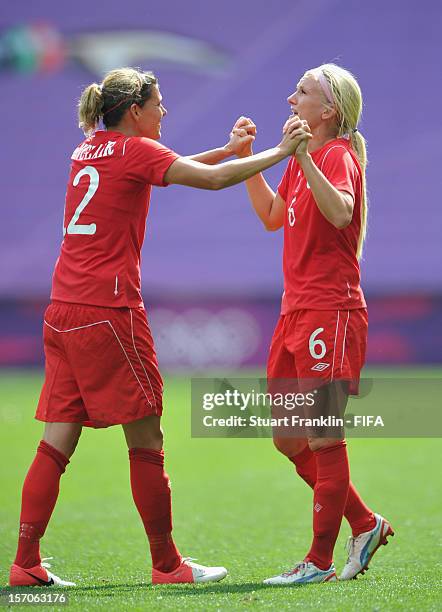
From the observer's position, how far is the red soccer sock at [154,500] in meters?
4.70

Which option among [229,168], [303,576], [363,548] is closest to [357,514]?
[363,548]

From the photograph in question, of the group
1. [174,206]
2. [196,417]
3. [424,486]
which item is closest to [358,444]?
[424,486]

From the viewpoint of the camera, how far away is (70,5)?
20016 millimetres

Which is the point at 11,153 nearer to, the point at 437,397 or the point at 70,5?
the point at 70,5

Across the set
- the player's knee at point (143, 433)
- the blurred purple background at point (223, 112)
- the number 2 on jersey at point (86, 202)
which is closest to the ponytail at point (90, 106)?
the number 2 on jersey at point (86, 202)

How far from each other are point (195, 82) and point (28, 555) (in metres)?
16.7

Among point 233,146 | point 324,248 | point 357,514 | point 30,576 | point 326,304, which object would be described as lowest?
point 30,576

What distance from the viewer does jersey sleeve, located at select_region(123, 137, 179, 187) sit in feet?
14.9

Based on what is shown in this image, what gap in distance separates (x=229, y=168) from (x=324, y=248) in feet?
1.83

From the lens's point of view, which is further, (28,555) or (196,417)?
(196,417)

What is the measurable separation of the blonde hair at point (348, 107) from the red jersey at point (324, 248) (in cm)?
7

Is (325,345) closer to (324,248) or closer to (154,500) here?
(324,248)

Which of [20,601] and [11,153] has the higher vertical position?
[11,153]

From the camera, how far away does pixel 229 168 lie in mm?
4547
